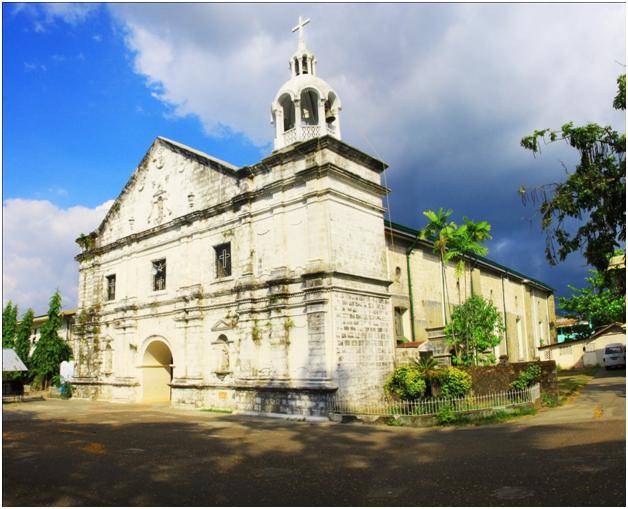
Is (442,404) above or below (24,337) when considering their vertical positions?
below

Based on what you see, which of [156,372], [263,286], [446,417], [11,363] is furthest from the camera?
[11,363]

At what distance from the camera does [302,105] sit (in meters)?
21.8

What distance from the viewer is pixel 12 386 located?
28.1 metres

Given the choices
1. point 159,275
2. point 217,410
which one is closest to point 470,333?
point 217,410

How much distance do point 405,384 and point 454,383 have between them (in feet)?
5.07

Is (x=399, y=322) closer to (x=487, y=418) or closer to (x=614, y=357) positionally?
(x=487, y=418)

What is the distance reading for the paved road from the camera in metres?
7.69

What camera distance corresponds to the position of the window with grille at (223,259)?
835 inches

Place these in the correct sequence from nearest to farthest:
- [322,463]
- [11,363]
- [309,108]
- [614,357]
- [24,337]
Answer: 1. [322,463]
2. [309,108]
3. [11,363]
4. [614,357]
5. [24,337]

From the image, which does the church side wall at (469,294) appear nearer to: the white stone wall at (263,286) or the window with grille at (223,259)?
the white stone wall at (263,286)

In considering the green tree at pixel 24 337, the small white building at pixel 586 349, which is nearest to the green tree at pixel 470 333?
the small white building at pixel 586 349

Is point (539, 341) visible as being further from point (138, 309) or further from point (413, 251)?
point (138, 309)

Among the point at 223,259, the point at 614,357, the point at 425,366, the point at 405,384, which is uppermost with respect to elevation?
the point at 223,259

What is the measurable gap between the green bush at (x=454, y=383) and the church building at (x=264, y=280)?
2.25 meters
